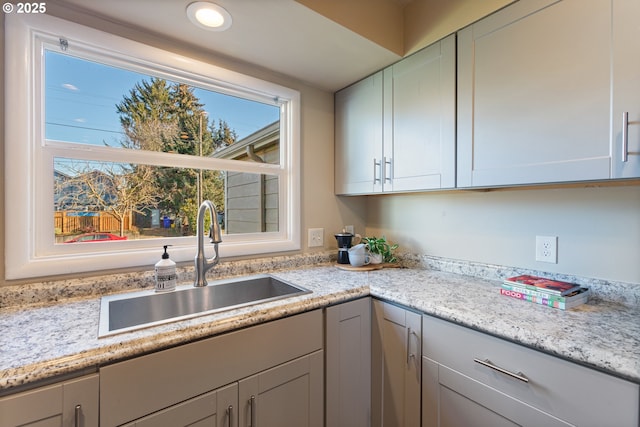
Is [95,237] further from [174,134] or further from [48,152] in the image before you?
[174,134]

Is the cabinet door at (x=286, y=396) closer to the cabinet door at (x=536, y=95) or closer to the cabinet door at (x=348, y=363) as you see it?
the cabinet door at (x=348, y=363)

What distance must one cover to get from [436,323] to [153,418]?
0.99m

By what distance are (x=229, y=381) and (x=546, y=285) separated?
1.25 meters

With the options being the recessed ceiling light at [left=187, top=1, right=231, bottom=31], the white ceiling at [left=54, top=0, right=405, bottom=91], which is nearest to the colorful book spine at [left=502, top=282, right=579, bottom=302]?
the white ceiling at [left=54, top=0, right=405, bottom=91]

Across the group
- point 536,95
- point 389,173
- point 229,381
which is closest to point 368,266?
point 389,173

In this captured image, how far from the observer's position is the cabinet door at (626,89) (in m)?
0.89

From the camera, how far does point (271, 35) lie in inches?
54.1

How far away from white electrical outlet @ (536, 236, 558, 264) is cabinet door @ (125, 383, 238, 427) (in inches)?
55.3

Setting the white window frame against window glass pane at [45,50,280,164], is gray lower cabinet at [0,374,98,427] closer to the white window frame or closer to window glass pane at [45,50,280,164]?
the white window frame

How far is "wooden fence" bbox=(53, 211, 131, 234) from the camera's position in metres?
1.22

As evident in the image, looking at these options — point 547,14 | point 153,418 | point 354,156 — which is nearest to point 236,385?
point 153,418

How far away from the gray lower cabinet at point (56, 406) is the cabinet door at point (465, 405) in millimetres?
1103

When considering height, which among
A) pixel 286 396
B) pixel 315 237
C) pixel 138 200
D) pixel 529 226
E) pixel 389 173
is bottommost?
pixel 286 396

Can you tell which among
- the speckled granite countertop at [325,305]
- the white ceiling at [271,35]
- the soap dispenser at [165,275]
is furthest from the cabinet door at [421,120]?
the soap dispenser at [165,275]
